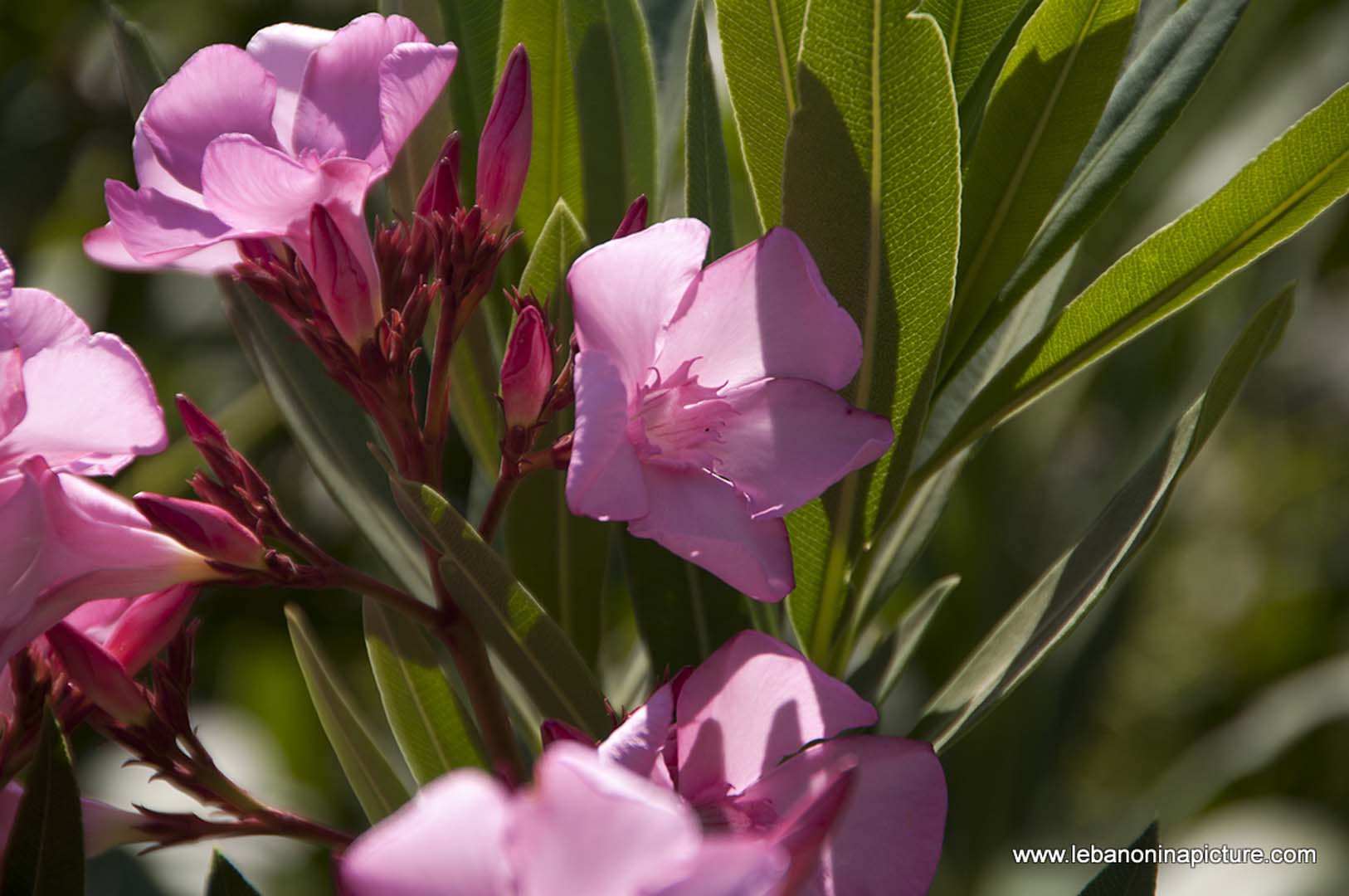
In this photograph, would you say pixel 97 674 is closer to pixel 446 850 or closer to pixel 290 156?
pixel 290 156

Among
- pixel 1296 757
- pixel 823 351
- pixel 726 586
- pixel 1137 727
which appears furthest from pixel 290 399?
pixel 1137 727

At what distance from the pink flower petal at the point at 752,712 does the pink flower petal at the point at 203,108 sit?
0.43m

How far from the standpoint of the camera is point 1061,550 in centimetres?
225

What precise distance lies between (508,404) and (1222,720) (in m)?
2.35

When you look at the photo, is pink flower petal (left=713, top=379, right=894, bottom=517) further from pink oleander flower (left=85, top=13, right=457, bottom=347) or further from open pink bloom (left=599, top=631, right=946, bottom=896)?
pink oleander flower (left=85, top=13, right=457, bottom=347)

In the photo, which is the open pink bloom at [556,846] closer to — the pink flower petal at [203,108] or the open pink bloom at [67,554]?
the open pink bloom at [67,554]

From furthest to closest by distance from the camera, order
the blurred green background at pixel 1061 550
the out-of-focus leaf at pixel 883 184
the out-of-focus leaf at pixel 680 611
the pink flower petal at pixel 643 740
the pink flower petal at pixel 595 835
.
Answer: the blurred green background at pixel 1061 550, the out-of-focus leaf at pixel 680 611, the out-of-focus leaf at pixel 883 184, the pink flower petal at pixel 643 740, the pink flower petal at pixel 595 835

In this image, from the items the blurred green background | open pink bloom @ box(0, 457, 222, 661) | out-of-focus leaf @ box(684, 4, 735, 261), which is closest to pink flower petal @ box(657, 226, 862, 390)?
out-of-focus leaf @ box(684, 4, 735, 261)

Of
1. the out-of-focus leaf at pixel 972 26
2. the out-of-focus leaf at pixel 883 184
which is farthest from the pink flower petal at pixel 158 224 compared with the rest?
the out-of-focus leaf at pixel 972 26

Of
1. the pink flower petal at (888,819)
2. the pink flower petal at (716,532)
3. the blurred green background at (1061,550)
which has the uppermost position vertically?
the pink flower petal at (716,532)

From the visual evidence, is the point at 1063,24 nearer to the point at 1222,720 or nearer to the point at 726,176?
the point at 726,176

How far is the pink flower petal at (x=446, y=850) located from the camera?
0.43 m

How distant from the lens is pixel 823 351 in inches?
29.4

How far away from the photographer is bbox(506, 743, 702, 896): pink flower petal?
431 millimetres
